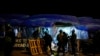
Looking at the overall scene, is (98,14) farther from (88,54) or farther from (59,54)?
(59,54)

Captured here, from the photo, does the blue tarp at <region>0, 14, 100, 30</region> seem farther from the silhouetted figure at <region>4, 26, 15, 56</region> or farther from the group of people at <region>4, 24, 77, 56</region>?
the silhouetted figure at <region>4, 26, 15, 56</region>

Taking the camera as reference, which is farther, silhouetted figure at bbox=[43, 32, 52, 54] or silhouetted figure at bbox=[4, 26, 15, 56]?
silhouetted figure at bbox=[43, 32, 52, 54]

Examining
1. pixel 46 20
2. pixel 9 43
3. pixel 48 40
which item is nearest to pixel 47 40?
pixel 48 40

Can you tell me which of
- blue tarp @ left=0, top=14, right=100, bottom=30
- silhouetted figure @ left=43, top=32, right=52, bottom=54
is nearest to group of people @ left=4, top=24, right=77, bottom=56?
silhouetted figure @ left=43, top=32, right=52, bottom=54

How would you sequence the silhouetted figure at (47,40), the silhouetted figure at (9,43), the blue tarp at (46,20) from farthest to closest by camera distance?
the blue tarp at (46,20), the silhouetted figure at (47,40), the silhouetted figure at (9,43)

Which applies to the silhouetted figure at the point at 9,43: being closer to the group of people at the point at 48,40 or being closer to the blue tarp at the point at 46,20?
the group of people at the point at 48,40

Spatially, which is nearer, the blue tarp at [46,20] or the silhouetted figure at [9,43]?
the silhouetted figure at [9,43]

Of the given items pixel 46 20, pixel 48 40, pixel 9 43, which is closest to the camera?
pixel 9 43

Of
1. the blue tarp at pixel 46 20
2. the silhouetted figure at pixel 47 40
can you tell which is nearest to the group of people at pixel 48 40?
the silhouetted figure at pixel 47 40

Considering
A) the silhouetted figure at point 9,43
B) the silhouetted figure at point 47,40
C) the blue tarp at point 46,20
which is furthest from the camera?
the blue tarp at point 46,20

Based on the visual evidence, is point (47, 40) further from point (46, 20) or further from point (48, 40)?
point (46, 20)

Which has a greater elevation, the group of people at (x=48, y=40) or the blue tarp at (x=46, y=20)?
the blue tarp at (x=46, y=20)

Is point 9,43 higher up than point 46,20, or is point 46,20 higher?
point 46,20

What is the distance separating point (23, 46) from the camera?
74.1 ft
